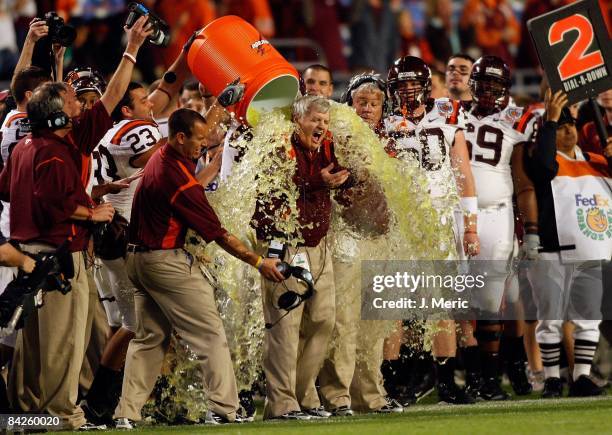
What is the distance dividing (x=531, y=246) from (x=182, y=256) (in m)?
Answer: 3.16

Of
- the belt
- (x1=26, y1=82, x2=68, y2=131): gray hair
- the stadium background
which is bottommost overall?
the belt

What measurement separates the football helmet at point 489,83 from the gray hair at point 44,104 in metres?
3.52

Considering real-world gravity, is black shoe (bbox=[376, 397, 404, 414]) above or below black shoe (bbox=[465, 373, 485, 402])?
above

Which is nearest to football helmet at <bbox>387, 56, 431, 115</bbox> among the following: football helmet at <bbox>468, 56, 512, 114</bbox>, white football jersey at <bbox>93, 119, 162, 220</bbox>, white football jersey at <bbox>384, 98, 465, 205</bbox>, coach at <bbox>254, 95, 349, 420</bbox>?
white football jersey at <bbox>384, 98, 465, 205</bbox>

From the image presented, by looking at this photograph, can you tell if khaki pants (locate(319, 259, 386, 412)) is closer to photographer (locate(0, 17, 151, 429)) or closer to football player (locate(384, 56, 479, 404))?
football player (locate(384, 56, 479, 404))

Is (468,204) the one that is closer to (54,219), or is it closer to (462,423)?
(462,423)

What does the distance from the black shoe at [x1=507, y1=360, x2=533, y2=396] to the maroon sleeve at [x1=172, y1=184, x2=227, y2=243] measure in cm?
334

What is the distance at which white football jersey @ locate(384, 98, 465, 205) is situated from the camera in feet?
31.1

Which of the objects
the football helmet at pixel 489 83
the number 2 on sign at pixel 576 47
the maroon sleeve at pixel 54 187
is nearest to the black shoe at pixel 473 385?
the football helmet at pixel 489 83

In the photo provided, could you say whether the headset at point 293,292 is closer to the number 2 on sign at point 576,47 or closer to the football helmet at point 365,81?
the football helmet at point 365,81

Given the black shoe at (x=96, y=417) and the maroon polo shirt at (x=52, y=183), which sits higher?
the maroon polo shirt at (x=52, y=183)

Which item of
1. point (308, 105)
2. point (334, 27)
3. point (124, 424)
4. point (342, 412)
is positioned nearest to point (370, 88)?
point (308, 105)

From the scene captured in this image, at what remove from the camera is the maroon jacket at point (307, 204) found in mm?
8758

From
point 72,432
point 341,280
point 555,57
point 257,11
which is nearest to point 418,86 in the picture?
point 555,57
